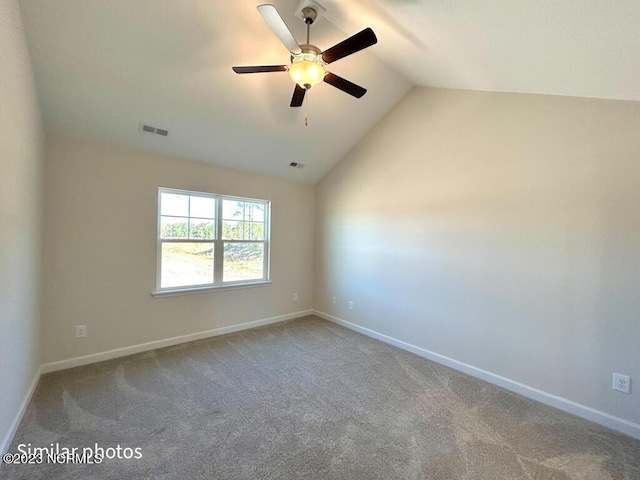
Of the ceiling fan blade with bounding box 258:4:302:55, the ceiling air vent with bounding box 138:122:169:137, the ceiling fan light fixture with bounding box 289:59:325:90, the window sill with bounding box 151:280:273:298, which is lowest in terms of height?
the window sill with bounding box 151:280:273:298

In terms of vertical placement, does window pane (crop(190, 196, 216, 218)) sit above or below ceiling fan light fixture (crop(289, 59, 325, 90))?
below

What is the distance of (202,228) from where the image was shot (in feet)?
12.4

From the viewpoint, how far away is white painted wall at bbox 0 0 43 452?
1.61 metres

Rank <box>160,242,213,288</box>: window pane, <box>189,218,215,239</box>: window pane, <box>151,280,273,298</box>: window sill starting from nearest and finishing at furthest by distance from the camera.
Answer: <box>151,280,273,298</box>: window sill → <box>160,242,213,288</box>: window pane → <box>189,218,215,239</box>: window pane

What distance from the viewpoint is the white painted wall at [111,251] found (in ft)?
9.14

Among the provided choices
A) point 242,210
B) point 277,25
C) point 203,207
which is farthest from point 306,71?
point 242,210

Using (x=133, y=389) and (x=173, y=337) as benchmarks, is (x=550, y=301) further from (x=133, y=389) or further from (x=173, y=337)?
(x=173, y=337)

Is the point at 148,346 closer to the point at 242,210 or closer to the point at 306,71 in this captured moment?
the point at 242,210

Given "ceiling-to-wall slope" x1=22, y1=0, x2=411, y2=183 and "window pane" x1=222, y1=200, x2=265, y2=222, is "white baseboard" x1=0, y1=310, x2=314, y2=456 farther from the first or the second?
"ceiling-to-wall slope" x1=22, y1=0, x2=411, y2=183

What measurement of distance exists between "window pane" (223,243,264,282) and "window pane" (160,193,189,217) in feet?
2.37

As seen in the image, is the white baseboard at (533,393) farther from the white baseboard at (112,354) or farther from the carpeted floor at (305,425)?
the white baseboard at (112,354)

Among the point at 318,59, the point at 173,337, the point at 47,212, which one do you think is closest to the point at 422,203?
the point at 318,59

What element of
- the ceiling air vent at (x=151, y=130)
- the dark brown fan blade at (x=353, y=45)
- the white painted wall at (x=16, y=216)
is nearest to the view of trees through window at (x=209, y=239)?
the ceiling air vent at (x=151, y=130)

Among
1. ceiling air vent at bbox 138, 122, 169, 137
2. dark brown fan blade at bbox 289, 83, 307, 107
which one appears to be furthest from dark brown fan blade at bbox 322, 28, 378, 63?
ceiling air vent at bbox 138, 122, 169, 137
